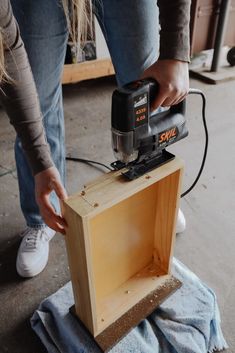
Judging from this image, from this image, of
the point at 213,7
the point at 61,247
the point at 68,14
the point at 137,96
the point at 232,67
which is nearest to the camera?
the point at 137,96

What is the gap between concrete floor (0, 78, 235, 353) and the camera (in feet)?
2.79

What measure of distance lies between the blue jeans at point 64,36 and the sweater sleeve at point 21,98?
0.44 feet

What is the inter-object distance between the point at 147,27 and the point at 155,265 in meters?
0.57

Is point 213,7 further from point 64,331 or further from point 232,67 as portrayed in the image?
point 64,331

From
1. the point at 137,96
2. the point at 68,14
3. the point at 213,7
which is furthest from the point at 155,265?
the point at 213,7

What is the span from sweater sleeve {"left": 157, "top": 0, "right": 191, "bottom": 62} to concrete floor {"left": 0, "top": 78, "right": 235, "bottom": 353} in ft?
1.93

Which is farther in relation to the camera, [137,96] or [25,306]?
[25,306]

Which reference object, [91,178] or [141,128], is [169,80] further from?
[91,178]

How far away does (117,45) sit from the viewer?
0.77 metres

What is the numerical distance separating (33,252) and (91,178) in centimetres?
43

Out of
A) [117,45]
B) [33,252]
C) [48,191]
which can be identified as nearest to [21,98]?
[48,191]

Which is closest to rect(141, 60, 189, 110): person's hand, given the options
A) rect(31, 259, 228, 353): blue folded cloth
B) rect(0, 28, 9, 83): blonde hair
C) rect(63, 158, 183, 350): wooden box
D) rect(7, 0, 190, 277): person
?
rect(7, 0, 190, 277): person

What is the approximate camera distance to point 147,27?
0.73 metres

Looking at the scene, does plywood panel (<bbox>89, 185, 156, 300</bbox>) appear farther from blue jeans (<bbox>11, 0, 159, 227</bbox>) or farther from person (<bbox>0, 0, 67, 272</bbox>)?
blue jeans (<bbox>11, 0, 159, 227</bbox>)
